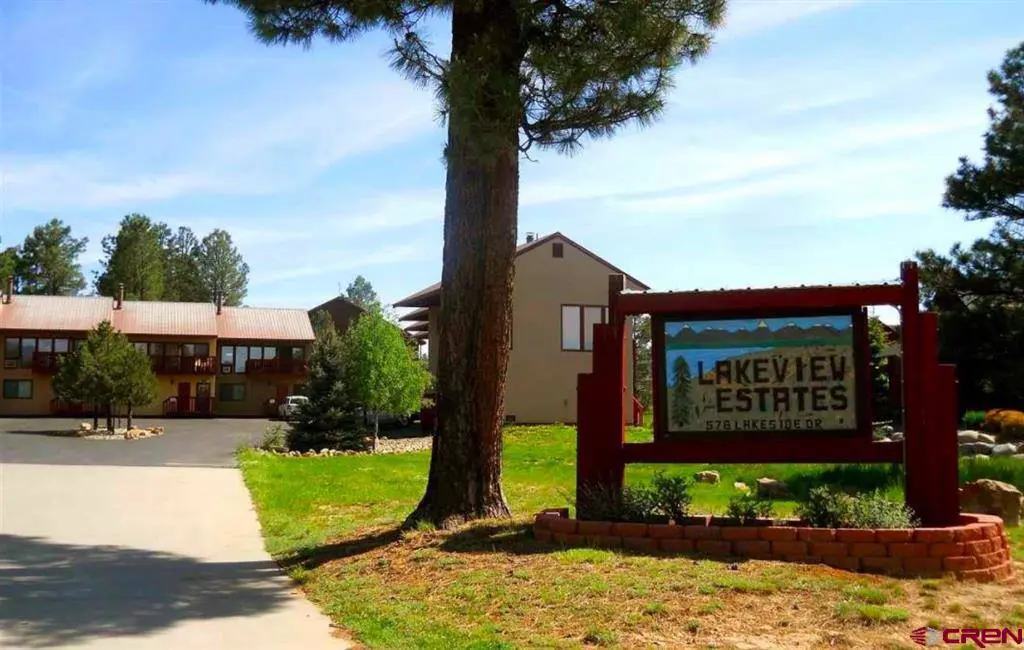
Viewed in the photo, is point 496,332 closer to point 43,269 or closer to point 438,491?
point 438,491

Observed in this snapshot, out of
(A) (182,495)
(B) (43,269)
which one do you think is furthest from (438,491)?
(B) (43,269)

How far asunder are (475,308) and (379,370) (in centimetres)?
1968

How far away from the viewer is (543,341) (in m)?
33.7

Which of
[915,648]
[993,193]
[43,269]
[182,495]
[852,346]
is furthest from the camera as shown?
[43,269]

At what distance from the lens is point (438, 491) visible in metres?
9.47

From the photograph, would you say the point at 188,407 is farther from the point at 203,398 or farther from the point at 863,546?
the point at 863,546

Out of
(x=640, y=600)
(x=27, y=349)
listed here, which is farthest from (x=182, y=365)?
(x=640, y=600)

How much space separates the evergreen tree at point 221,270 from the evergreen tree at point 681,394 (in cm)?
8153

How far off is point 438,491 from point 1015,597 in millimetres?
5220

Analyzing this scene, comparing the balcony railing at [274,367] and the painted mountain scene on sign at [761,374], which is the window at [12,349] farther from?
the painted mountain scene on sign at [761,374]

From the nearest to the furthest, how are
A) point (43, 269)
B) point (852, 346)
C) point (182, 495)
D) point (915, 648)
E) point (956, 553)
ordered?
point (915, 648) → point (956, 553) → point (852, 346) → point (182, 495) → point (43, 269)

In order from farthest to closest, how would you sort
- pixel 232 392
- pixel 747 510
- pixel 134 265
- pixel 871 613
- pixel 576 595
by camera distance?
pixel 134 265, pixel 232 392, pixel 747 510, pixel 576 595, pixel 871 613

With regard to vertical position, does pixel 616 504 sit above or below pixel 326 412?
below

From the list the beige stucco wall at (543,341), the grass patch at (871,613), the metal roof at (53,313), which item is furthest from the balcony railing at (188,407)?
the grass patch at (871,613)
